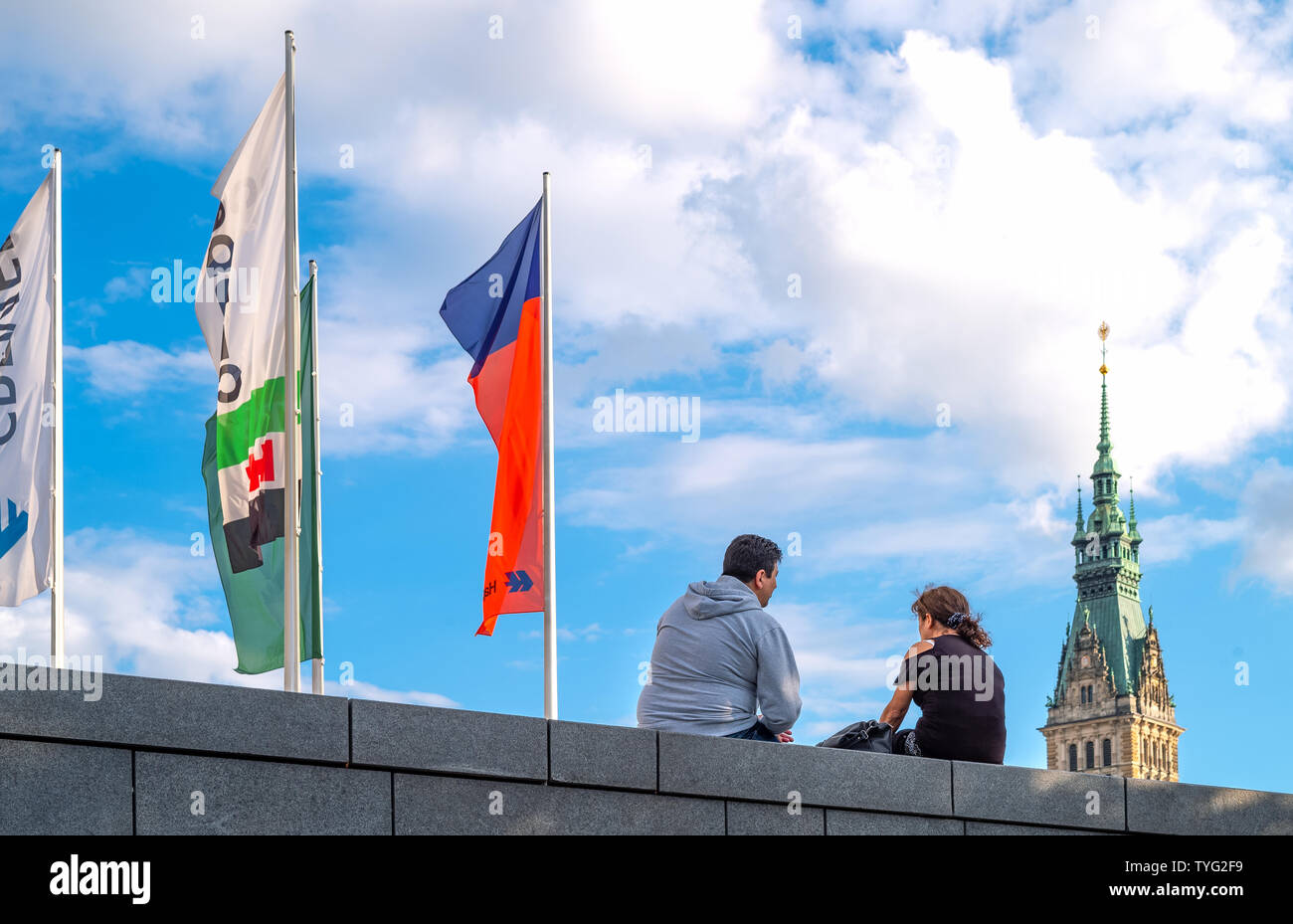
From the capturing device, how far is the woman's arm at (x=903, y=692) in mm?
9680

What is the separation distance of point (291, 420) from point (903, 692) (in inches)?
246

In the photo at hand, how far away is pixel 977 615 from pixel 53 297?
11105 millimetres

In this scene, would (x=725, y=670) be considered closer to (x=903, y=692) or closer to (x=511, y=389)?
(x=903, y=692)

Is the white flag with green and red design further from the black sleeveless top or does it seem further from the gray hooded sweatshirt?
the black sleeveless top

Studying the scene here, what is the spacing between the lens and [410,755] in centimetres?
768

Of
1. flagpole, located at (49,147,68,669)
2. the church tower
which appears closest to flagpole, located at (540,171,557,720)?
flagpole, located at (49,147,68,669)

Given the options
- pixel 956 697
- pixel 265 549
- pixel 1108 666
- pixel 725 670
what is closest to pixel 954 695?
pixel 956 697

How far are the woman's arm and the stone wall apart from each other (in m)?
0.54

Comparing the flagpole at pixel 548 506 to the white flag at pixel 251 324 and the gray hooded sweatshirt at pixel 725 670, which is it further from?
the gray hooded sweatshirt at pixel 725 670

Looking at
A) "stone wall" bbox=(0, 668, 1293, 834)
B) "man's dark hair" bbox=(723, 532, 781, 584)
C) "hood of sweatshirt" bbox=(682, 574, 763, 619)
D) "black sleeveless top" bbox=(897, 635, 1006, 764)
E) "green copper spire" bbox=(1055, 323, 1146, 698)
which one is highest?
"green copper spire" bbox=(1055, 323, 1146, 698)

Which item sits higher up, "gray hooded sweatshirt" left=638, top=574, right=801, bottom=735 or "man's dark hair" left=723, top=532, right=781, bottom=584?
"man's dark hair" left=723, top=532, right=781, bottom=584

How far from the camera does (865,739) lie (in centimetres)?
975

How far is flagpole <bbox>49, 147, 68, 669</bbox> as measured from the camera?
658 inches
